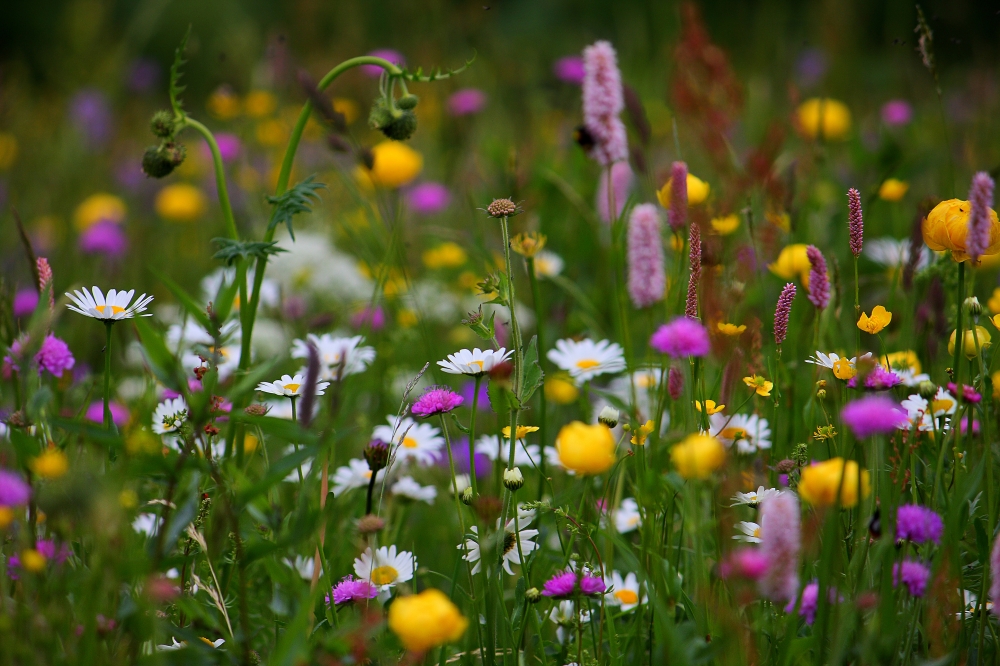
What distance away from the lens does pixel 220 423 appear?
1.18 meters

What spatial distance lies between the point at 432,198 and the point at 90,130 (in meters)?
2.58

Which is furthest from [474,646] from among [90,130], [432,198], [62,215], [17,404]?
[90,130]

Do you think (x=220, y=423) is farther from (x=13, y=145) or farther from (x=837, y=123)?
(x=13, y=145)

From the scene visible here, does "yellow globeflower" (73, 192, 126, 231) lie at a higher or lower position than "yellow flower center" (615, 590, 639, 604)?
higher

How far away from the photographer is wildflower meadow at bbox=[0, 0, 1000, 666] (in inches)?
29.3

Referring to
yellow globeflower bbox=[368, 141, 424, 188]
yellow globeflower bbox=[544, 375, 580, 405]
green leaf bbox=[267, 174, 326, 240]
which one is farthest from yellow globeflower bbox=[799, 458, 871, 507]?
yellow globeflower bbox=[368, 141, 424, 188]

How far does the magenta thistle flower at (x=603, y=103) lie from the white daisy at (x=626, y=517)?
559 millimetres

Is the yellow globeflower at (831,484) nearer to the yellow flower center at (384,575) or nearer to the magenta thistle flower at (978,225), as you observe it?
the magenta thistle flower at (978,225)

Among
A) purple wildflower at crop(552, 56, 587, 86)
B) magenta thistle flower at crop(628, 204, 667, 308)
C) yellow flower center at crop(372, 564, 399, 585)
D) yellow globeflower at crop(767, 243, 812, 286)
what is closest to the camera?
yellow flower center at crop(372, 564, 399, 585)

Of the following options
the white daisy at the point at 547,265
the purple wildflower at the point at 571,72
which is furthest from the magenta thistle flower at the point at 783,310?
the purple wildflower at the point at 571,72

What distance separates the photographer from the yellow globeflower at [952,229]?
97 centimetres

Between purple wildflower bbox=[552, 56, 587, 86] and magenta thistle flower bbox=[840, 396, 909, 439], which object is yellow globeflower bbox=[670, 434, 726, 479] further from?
purple wildflower bbox=[552, 56, 587, 86]

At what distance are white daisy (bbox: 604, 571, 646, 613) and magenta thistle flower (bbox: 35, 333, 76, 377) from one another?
28.5 inches

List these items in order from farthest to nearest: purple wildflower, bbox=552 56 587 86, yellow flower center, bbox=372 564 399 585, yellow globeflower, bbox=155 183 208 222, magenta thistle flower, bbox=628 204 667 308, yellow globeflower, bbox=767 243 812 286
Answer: purple wildflower, bbox=552 56 587 86 → yellow globeflower, bbox=155 183 208 222 → yellow globeflower, bbox=767 243 812 286 → magenta thistle flower, bbox=628 204 667 308 → yellow flower center, bbox=372 564 399 585
